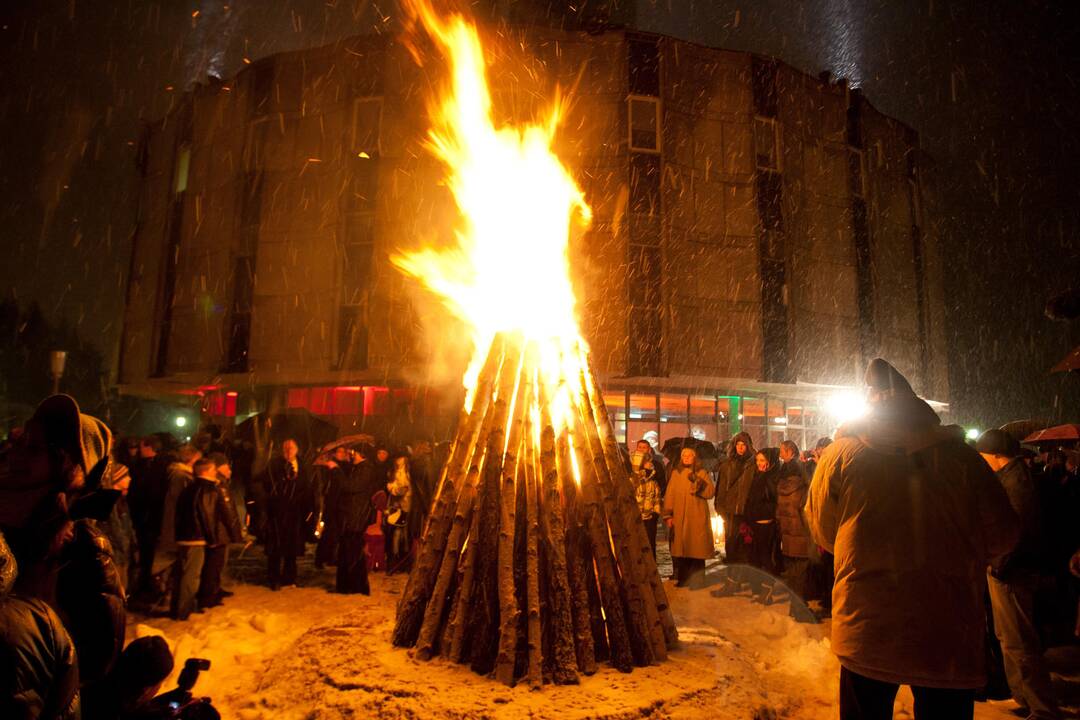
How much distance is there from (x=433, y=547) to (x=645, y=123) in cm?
1682

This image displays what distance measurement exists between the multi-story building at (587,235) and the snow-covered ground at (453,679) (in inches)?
483

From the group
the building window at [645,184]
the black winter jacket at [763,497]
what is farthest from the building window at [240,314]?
the black winter jacket at [763,497]

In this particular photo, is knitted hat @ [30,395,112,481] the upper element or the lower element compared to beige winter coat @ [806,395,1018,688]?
upper

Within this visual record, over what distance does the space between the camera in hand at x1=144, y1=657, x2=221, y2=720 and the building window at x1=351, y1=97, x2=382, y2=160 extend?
18011 mm

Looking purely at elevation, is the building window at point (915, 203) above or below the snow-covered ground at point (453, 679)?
above

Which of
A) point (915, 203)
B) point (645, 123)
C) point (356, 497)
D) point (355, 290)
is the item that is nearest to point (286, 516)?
point (356, 497)

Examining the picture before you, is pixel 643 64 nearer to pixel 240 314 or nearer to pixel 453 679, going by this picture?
pixel 240 314

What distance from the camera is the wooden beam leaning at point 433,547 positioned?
4.77 meters

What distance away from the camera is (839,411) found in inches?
883

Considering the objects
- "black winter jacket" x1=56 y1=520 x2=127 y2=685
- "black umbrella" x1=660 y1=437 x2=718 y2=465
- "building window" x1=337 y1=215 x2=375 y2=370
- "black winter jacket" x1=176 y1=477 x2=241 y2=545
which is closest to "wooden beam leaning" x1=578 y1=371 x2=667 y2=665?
"black winter jacket" x1=56 y1=520 x2=127 y2=685

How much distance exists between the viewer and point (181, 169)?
22.5 m

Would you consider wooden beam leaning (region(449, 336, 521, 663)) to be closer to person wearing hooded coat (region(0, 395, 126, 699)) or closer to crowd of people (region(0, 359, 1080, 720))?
crowd of people (region(0, 359, 1080, 720))

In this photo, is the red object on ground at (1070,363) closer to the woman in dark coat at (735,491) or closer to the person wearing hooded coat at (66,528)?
→ the woman in dark coat at (735,491)

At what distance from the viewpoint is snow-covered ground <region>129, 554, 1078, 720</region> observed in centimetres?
387
